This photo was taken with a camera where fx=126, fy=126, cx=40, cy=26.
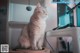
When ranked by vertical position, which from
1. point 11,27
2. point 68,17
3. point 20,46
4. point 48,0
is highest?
point 48,0

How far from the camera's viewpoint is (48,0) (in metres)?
2.01

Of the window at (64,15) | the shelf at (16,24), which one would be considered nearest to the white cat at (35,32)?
the shelf at (16,24)

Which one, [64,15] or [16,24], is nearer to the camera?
[16,24]

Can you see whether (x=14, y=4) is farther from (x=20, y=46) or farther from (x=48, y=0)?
(x=20, y=46)

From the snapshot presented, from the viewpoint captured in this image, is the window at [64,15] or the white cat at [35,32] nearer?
the white cat at [35,32]

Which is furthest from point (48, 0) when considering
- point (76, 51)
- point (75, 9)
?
point (76, 51)

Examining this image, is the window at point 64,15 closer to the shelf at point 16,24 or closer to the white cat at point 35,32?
the white cat at point 35,32

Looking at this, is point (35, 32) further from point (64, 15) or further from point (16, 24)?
point (64, 15)

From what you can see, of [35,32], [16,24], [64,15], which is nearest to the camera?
[35,32]

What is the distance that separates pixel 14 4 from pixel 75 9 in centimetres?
86

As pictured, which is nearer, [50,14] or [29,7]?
[29,7]

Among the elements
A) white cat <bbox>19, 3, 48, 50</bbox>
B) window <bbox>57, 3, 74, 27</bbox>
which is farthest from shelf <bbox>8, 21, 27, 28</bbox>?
window <bbox>57, 3, 74, 27</bbox>

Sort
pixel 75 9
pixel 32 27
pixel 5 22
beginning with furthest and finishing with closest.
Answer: pixel 75 9 → pixel 32 27 → pixel 5 22

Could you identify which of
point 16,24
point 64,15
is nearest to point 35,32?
point 16,24
